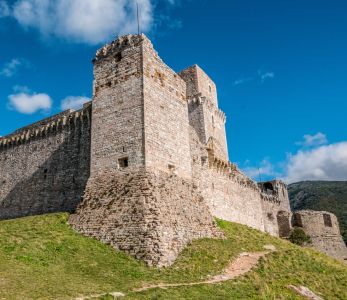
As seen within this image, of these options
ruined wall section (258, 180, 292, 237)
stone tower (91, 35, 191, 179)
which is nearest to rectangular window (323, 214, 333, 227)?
ruined wall section (258, 180, 292, 237)

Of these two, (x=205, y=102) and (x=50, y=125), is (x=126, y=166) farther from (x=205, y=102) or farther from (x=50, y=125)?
(x=205, y=102)

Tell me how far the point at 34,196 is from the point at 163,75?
12008 mm

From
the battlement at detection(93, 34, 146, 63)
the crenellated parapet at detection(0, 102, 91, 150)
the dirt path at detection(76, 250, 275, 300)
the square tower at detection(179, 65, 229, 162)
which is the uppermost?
the square tower at detection(179, 65, 229, 162)

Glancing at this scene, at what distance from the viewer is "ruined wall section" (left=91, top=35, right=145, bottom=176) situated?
16891 mm

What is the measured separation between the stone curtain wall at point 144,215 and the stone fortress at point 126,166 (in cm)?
4

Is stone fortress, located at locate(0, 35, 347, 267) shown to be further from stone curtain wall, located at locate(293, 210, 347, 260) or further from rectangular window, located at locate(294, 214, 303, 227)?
stone curtain wall, located at locate(293, 210, 347, 260)

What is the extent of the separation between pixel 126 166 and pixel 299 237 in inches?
1144

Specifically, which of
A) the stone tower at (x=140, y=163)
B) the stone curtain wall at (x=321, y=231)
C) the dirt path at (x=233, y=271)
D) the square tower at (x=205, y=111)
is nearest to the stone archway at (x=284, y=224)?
the stone curtain wall at (x=321, y=231)

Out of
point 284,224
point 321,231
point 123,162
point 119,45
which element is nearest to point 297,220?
point 284,224

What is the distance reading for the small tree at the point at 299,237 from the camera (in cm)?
3892

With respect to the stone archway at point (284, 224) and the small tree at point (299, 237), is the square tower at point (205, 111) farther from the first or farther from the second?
the small tree at point (299, 237)

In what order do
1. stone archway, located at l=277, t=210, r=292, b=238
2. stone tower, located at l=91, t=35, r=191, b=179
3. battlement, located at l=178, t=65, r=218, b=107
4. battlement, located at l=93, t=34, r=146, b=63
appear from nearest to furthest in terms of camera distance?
stone tower, located at l=91, t=35, r=191, b=179 → battlement, located at l=93, t=34, r=146, b=63 → stone archway, located at l=277, t=210, r=292, b=238 → battlement, located at l=178, t=65, r=218, b=107

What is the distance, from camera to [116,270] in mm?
12328

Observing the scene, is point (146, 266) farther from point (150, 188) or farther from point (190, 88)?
point (190, 88)
